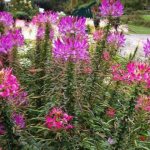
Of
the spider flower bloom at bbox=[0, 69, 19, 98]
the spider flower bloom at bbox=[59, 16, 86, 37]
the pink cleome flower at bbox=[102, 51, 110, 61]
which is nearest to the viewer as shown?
the spider flower bloom at bbox=[0, 69, 19, 98]

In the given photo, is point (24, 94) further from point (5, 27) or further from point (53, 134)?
point (5, 27)

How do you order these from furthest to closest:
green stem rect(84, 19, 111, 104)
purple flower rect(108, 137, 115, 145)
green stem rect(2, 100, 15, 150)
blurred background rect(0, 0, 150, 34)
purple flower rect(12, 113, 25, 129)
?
blurred background rect(0, 0, 150, 34) < green stem rect(84, 19, 111, 104) < purple flower rect(108, 137, 115, 145) < purple flower rect(12, 113, 25, 129) < green stem rect(2, 100, 15, 150)

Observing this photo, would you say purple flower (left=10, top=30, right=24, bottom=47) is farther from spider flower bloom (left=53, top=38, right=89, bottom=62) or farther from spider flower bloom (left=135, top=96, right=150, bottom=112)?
spider flower bloom (left=135, top=96, right=150, bottom=112)

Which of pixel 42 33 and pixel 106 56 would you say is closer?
pixel 106 56

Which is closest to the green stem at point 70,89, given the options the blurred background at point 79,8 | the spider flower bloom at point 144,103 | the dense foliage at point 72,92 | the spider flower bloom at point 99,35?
the dense foliage at point 72,92

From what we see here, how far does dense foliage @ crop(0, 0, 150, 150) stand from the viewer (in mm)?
3963

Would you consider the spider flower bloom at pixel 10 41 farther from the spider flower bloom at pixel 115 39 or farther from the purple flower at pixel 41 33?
the spider flower bloom at pixel 115 39

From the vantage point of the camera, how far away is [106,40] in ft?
17.0

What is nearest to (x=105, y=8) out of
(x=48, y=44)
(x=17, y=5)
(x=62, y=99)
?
(x=48, y=44)

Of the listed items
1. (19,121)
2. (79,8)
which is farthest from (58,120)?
(79,8)

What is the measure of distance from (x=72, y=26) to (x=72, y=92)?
84 cm

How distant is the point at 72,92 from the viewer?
426cm

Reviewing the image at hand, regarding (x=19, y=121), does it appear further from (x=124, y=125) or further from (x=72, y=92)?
(x=124, y=125)

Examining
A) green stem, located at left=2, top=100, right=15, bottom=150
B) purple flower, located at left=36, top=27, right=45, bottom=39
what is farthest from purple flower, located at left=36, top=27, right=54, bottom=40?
green stem, located at left=2, top=100, right=15, bottom=150
